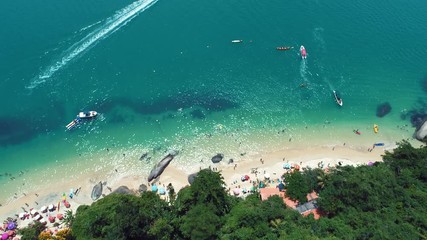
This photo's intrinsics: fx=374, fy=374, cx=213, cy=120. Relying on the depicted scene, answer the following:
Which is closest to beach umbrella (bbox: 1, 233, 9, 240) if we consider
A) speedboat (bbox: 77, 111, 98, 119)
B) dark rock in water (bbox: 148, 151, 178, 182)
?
dark rock in water (bbox: 148, 151, 178, 182)

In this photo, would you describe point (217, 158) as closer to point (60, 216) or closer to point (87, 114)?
point (60, 216)

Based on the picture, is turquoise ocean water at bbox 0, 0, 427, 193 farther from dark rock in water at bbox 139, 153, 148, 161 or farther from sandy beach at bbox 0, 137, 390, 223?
sandy beach at bbox 0, 137, 390, 223

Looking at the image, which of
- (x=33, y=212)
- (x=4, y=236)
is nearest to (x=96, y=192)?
(x=33, y=212)

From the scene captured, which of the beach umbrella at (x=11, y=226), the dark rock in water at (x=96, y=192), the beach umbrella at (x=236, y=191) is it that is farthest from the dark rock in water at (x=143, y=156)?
the beach umbrella at (x=11, y=226)

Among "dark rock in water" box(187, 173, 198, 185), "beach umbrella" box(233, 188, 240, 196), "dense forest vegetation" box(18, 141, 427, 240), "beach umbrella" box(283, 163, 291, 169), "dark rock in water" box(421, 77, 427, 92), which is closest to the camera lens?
"dense forest vegetation" box(18, 141, 427, 240)

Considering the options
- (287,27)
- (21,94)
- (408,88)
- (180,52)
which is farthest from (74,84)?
(408,88)

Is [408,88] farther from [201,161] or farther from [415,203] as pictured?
[201,161]
